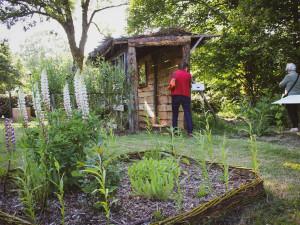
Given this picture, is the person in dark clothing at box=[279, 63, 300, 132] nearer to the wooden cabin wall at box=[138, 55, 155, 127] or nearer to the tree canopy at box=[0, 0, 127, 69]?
the wooden cabin wall at box=[138, 55, 155, 127]

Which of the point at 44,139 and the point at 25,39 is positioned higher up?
A: the point at 25,39

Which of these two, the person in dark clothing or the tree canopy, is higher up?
the tree canopy

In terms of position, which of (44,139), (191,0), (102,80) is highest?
(191,0)

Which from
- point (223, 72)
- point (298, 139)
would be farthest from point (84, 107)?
point (223, 72)

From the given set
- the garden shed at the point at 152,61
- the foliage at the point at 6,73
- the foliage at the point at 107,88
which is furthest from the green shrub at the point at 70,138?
the foliage at the point at 6,73

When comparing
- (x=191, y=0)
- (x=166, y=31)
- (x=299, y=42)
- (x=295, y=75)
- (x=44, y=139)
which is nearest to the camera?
(x=44, y=139)

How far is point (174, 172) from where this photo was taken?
10.0ft

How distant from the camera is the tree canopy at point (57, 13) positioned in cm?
1988

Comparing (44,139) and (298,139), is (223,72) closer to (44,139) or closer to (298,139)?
(298,139)

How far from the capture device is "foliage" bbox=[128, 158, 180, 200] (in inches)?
116

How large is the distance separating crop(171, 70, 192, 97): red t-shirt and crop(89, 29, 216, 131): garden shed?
1.08 m

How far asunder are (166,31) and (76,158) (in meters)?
8.40

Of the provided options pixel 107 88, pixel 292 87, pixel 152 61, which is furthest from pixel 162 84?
pixel 292 87

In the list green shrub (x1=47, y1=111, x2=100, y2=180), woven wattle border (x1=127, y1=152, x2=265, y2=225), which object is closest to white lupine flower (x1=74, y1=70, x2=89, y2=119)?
green shrub (x1=47, y1=111, x2=100, y2=180)
